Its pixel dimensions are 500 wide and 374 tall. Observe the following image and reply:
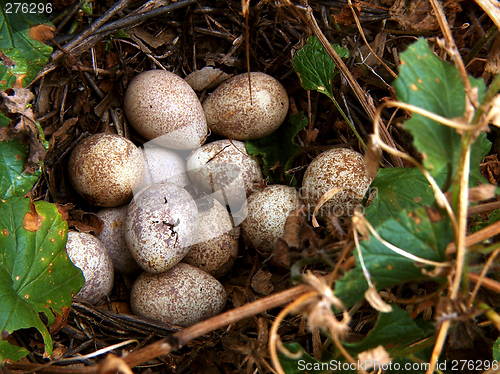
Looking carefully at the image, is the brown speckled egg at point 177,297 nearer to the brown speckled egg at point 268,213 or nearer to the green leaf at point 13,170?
the brown speckled egg at point 268,213

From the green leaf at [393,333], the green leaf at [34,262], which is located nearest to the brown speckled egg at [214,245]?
the green leaf at [34,262]

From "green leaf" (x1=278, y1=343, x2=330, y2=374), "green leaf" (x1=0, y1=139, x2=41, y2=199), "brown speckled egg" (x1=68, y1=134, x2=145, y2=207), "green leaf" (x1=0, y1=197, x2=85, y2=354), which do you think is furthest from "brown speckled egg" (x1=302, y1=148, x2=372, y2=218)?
"green leaf" (x1=0, y1=139, x2=41, y2=199)

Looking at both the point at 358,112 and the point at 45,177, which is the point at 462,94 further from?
the point at 45,177

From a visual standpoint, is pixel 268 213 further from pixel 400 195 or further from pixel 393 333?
pixel 393 333

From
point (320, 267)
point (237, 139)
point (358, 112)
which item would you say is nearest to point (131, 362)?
point (320, 267)

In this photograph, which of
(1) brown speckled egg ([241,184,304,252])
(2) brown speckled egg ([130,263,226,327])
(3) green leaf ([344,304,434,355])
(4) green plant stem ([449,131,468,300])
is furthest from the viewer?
(1) brown speckled egg ([241,184,304,252])

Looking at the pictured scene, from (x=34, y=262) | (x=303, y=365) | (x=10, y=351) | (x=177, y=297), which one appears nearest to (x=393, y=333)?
(x=303, y=365)

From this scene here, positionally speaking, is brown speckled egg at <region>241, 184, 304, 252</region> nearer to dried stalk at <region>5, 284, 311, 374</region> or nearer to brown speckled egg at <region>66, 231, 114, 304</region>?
brown speckled egg at <region>66, 231, 114, 304</region>
